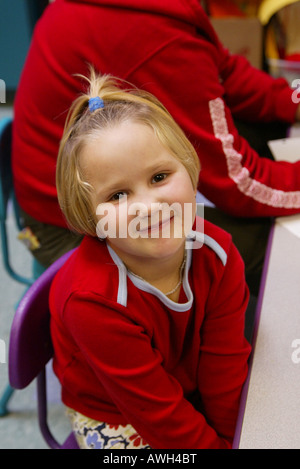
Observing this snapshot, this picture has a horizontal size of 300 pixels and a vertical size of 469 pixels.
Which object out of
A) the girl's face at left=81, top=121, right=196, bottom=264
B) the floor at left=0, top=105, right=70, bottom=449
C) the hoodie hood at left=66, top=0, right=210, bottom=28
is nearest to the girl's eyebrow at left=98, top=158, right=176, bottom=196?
the girl's face at left=81, top=121, right=196, bottom=264

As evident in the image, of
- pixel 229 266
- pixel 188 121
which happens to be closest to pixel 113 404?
pixel 229 266

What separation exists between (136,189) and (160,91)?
14.5 inches

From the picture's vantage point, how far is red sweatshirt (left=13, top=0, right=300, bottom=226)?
2.85 feet

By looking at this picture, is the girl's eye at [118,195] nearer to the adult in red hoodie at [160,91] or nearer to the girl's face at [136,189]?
the girl's face at [136,189]

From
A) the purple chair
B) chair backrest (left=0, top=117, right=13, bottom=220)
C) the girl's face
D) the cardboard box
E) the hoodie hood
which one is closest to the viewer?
the girl's face

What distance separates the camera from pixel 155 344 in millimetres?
720

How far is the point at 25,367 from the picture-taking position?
2.47 feet

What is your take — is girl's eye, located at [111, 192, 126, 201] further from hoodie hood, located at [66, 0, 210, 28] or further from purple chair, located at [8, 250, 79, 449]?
hoodie hood, located at [66, 0, 210, 28]

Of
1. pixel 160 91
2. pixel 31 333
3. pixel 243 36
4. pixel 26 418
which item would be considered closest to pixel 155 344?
pixel 31 333

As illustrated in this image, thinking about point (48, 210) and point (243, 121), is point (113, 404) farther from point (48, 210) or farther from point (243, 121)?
point (243, 121)

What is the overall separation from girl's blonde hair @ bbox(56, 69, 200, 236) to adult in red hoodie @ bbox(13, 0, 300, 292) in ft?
0.80

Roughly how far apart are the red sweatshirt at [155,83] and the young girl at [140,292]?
0.23 m

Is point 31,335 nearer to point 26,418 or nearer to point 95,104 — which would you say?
point 95,104

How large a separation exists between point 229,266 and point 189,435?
0.26 metres
